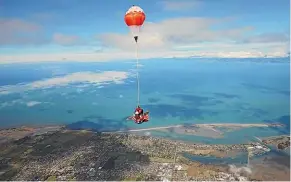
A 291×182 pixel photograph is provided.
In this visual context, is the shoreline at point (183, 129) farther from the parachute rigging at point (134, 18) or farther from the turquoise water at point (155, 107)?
the parachute rigging at point (134, 18)

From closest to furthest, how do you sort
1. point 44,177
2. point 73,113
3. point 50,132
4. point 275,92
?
1. point 44,177
2. point 50,132
3. point 73,113
4. point 275,92

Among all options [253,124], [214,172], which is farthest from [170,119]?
[214,172]

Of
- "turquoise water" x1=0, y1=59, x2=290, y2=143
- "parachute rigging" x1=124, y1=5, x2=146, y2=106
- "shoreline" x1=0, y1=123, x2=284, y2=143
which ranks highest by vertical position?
"parachute rigging" x1=124, y1=5, x2=146, y2=106

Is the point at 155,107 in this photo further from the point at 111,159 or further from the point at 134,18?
the point at 134,18

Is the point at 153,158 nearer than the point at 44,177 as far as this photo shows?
No

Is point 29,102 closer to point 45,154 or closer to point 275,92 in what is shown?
point 45,154

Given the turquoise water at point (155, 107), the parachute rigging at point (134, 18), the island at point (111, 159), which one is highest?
the parachute rigging at point (134, 18)

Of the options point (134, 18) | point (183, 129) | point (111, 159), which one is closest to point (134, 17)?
point (134, 18)

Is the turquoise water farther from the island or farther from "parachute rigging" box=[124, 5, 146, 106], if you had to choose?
"parachute rigging" box=[124, 5, 146, 106]

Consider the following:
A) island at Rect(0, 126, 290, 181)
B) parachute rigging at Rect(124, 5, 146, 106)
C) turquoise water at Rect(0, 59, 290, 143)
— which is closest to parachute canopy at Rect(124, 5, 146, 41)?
parachute rigging at Rect(124, 5, 146, 106)

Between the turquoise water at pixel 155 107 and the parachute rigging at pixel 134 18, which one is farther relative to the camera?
the turquoise water at pixel 155 107

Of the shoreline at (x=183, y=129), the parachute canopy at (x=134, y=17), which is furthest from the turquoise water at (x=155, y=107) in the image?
the parachute canopy at (x=134, y=17)
